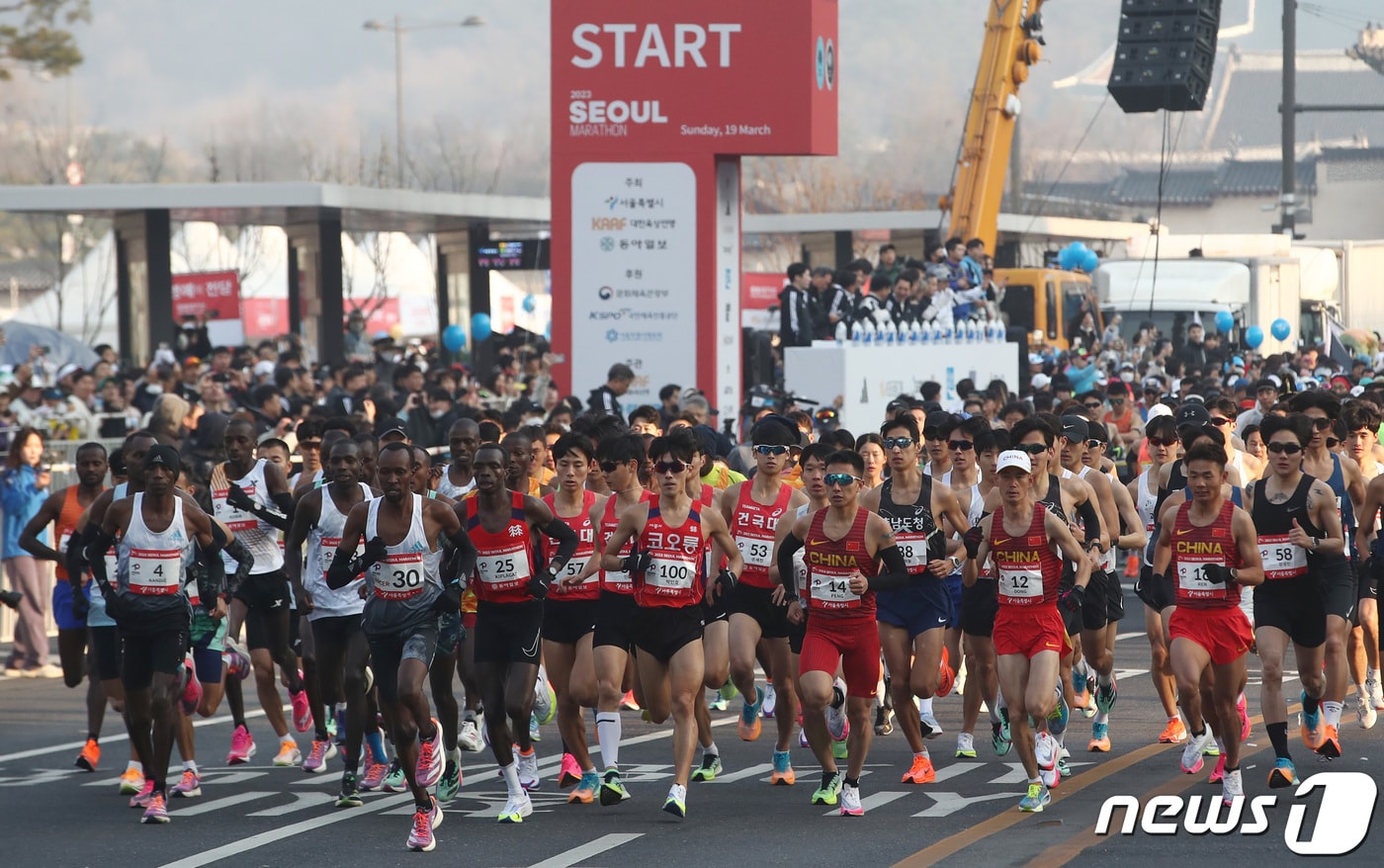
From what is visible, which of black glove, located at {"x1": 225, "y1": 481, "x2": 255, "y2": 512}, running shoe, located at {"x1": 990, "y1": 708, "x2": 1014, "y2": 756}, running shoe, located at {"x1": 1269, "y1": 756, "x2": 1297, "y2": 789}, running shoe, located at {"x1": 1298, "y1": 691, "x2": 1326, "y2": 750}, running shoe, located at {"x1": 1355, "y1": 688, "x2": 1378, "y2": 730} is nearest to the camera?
running shoe, located at {"x1": 1269, "y1": 756, "x2": 1297, "y2": 789}

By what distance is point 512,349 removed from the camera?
93.4 feet

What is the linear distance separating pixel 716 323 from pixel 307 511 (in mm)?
12364

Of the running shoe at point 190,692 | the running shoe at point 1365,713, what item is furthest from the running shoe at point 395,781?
the running shoe at point 1365,713

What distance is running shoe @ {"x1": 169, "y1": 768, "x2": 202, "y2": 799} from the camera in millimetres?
11359

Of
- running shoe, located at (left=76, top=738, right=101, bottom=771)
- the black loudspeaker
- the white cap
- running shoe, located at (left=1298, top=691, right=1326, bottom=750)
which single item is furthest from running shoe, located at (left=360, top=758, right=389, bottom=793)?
the black loudspeaker

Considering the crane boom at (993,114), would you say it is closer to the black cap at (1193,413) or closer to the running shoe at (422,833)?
the black cap at (1193,413)

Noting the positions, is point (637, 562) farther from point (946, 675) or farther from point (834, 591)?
point (946, 675)

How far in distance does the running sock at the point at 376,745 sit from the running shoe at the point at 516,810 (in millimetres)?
1122

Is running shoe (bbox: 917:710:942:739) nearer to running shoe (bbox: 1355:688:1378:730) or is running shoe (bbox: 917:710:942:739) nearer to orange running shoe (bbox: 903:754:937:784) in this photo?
orange running shoe (bbox: 903:754:937:784)

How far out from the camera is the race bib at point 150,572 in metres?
10.8

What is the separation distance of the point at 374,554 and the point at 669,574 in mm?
1519

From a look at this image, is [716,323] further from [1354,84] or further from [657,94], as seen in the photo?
[1354,84]

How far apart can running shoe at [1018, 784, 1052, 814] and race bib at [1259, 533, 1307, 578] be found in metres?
1.90

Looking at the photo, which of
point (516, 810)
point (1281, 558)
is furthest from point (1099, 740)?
point (516, 810)
